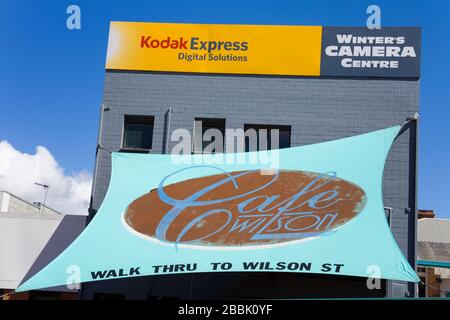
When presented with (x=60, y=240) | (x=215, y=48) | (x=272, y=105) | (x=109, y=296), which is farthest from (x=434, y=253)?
(x=60, y=240)

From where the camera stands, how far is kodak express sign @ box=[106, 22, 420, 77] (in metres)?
12.8

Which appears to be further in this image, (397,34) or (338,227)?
(397,34)

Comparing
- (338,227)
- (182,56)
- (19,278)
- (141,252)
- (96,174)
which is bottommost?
(19,278)

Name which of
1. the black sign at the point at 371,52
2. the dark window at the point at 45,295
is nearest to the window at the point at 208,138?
the black sign at the point at 371,52

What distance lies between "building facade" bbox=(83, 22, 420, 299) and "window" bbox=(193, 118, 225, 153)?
0.14 metres

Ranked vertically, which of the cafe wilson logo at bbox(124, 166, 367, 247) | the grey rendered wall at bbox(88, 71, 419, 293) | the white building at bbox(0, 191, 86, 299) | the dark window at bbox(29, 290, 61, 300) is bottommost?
the dark window at bbox(29, 290, 61, 300)

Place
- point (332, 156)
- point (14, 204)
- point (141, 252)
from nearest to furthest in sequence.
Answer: point (141, 252) < point (332, 156) < point (14, 204)

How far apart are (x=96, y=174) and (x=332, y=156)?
Result: 6250mm

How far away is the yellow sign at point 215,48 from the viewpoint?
42.9 feet

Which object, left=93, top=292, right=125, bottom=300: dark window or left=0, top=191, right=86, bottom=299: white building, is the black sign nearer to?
left=93, top=292, right=125, bottom=300: dark window

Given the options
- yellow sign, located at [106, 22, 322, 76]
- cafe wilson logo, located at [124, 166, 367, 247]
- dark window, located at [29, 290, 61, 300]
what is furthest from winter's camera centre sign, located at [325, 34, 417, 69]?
dark window, located at [29, 290, 61, 300]

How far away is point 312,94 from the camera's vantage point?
42.4ft

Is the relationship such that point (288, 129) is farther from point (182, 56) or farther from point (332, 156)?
point (182, 56)

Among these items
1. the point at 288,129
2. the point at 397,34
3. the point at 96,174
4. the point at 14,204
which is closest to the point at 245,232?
the point at 288,129
